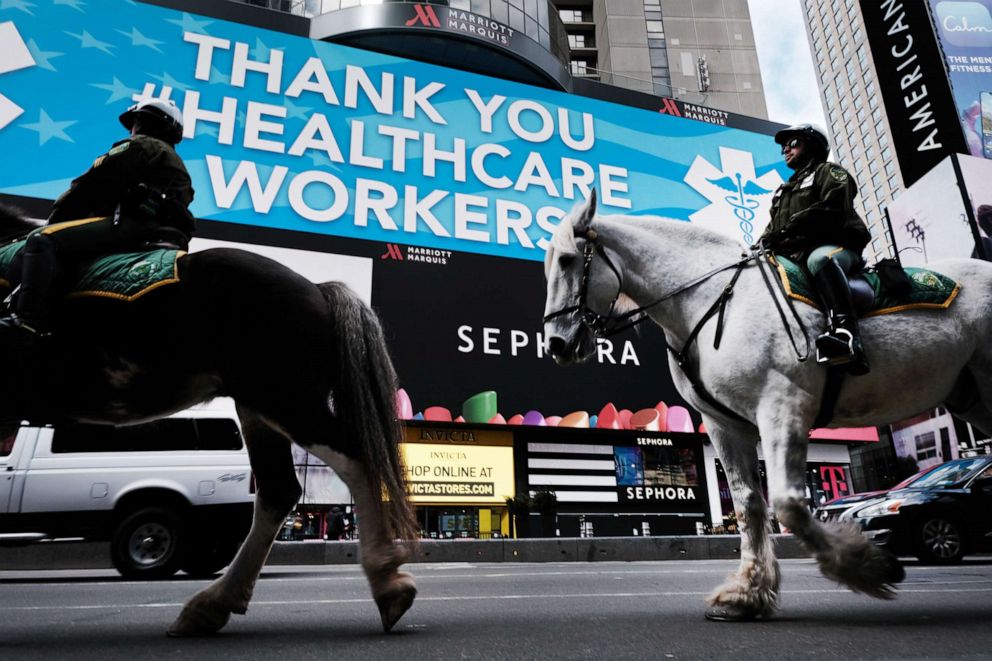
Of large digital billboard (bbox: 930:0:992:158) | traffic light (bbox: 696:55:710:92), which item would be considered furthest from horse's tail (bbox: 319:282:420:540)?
traffic light (bbox: 696:55:710:92)

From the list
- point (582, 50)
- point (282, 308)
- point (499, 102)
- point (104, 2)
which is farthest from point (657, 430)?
point (582, 50)

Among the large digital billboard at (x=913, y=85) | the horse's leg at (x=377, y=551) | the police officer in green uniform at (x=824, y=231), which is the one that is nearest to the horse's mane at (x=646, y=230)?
the police officer in green uniform at (x=824, y=231)

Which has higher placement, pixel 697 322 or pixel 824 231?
pixel 824 231

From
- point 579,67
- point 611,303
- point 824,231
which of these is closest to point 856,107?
point 579,67

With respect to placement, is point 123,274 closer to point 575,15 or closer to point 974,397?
point 974,397

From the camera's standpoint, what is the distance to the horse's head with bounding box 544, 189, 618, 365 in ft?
12.8

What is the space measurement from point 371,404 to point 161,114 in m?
1.96

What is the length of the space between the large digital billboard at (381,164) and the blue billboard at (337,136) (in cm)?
6

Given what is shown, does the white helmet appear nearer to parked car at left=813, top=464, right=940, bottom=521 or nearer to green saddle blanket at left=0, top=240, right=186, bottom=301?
green saddle blanket at left=0, top=240, right=186, bottom=301

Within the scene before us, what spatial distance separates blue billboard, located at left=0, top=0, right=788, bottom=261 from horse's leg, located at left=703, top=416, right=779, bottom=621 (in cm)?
1986

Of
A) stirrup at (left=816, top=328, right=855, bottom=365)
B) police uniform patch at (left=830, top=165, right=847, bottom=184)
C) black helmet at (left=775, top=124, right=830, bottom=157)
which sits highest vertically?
black helmet at (left=775, top=124, right=830, bottom=157)

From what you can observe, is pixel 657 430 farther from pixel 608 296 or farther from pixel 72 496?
pixel 608 296

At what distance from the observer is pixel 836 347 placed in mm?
3342

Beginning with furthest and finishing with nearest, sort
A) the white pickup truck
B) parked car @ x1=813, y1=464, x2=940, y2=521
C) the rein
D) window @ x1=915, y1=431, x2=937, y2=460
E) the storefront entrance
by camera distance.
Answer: window @ x1=915, y1=431, x2=937, y2=460 < the storefront entrance < parked car @ x1=813, y1=464, x2=940, y2=521 < the white pickup truck < the rein
